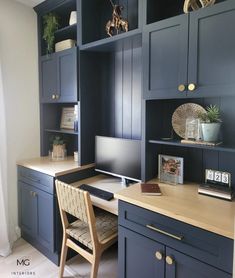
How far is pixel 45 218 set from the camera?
7.43 ft

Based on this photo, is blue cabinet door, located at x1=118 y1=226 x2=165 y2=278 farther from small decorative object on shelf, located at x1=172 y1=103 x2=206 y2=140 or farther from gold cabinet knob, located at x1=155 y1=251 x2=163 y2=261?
small decorative object on shelf, located at x1=172 y1=103 x2=206 y2=140

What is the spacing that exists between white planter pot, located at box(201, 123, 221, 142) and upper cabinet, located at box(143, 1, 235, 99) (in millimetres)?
225

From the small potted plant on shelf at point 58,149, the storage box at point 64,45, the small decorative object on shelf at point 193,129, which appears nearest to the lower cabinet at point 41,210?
the small potted plant on shelf at point 58,149

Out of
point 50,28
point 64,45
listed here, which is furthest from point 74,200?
point 50,28

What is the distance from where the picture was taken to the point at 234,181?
5.53ft

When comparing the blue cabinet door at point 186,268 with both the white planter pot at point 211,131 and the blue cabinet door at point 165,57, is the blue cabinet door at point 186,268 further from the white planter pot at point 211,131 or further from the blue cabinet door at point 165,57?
the blue cabinet door at point 165,57

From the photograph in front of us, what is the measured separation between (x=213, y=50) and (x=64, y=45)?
1.70 m

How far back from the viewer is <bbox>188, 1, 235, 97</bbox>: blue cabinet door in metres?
1.38

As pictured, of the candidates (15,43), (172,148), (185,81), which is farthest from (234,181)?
(15,43)

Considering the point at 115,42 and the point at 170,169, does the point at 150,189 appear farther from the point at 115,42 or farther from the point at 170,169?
the point at 115,42

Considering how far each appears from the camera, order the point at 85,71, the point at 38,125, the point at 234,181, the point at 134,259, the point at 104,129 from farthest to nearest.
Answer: the point at 38,125 → the point at 104,129 → the point at 85,71 → the point at 234,181 → the point at 134,259

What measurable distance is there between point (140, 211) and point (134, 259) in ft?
1.17

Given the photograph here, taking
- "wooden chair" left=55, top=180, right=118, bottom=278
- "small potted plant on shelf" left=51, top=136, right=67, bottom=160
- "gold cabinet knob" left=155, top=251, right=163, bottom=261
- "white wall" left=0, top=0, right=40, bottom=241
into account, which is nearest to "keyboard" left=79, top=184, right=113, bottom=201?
"wooden chair" left=55, top=180, right=118, bottom=278

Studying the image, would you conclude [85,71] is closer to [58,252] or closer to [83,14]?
[83,14]
